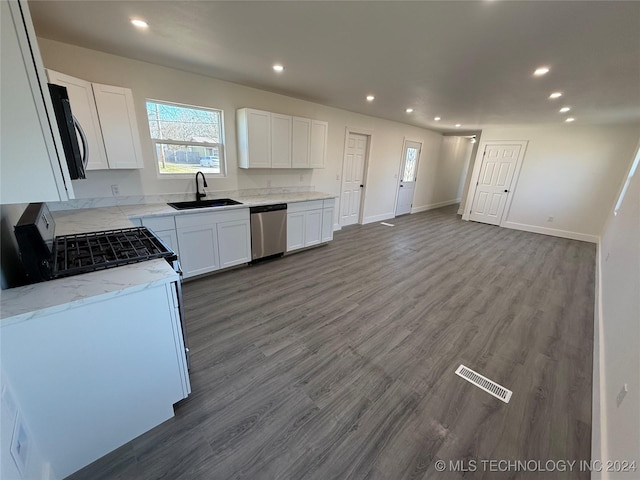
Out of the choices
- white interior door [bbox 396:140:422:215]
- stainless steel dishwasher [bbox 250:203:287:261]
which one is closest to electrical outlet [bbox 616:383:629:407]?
stainless steel dishwasher [bbox 250:203:287:261]

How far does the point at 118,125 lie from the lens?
260 cm

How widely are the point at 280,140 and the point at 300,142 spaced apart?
409mm

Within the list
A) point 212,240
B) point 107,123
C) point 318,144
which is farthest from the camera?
point 318,144

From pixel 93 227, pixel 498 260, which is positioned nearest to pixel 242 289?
pixel 93 227

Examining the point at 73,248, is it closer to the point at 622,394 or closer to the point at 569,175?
the point at 622,394

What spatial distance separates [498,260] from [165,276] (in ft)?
16.8

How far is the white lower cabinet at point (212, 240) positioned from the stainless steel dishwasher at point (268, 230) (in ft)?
0.32

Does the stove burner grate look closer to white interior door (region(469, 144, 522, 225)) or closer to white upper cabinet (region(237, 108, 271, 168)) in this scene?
white upper cabinet (region(237, 108, 271, 168))

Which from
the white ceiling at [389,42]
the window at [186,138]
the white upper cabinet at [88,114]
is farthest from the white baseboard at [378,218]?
the white upper cabinet at [88,114]

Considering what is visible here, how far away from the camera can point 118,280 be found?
4.42 ft

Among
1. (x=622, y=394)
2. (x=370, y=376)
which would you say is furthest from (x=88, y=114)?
(x=622, y=394)

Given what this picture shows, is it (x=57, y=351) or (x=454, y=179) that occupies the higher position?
(x=454, y=179)

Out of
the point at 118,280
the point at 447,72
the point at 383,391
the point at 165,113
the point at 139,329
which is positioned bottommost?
the point at 383,391

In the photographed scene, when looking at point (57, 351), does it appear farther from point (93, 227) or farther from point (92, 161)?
point (92, 161)
